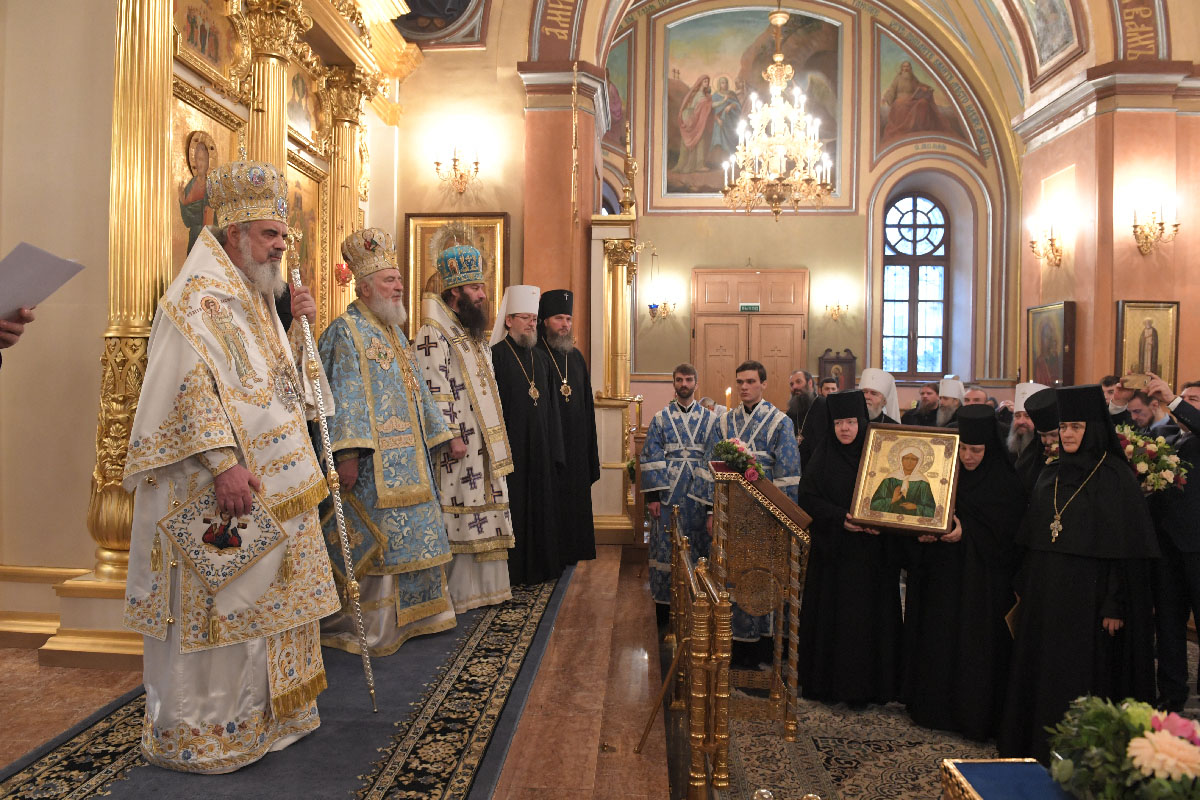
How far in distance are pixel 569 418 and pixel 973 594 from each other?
272cm

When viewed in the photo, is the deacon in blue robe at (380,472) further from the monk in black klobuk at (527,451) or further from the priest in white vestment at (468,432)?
the monk in black klobuk at (527,451)

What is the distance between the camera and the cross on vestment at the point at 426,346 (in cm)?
473

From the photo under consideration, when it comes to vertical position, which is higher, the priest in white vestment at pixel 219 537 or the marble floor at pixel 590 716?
the priest in white vestment at pixel 219 537

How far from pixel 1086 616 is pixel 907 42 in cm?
1581

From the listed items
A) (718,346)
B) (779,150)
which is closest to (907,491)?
(779,150)

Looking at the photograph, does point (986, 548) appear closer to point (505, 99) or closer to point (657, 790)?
point (657, 790)

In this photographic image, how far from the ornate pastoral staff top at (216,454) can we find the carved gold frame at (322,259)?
12.8 feet

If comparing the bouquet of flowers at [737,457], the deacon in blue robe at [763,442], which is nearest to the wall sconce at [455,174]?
the deacon in blue robe at [763,442]

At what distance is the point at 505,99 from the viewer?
873 cm

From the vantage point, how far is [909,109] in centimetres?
1719

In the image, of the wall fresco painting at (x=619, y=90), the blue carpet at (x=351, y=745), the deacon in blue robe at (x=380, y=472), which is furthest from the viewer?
the wall fresco painting at (x=619, y=90)

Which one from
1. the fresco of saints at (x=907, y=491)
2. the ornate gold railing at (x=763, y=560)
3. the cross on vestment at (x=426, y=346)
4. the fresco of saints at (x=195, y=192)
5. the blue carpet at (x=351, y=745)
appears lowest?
the blue carpet at (x=351, y=745)

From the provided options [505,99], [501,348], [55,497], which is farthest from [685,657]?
[505,99]

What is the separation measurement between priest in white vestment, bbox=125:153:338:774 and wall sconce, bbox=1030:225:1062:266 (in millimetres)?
12161
